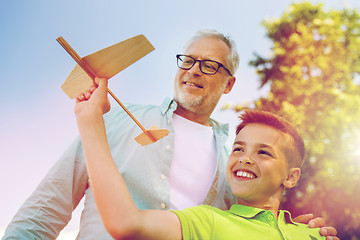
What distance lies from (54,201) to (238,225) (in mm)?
1173

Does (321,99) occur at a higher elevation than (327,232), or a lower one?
lower

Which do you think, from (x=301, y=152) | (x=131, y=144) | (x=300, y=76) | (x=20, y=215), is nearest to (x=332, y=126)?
(x=300, y=76)

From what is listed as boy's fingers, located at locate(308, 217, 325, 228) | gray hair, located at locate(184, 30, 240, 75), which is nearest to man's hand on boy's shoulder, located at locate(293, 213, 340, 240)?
boy's fingers, located at locate(308, 217, 325, 228)

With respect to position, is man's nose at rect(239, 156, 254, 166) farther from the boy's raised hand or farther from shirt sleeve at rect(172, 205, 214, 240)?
the boy's raised hand

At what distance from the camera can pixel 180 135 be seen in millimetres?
2582

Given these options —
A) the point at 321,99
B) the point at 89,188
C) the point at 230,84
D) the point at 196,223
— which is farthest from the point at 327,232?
the point at 321,99

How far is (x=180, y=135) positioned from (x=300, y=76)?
236 inches

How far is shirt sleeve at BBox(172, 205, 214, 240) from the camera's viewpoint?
1.35 meters

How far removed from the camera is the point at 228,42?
9.86ft

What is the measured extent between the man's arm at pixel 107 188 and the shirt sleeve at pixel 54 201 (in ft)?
3.27

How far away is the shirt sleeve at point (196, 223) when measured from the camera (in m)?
1.35

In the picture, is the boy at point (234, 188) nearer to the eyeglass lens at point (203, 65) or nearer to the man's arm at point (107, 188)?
the man's arm at point (107, 188)

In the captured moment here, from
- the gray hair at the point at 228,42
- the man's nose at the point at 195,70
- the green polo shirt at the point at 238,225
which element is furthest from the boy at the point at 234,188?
the gray hair at the point at 228,42

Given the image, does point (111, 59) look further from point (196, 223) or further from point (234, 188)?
point (234, 188)
